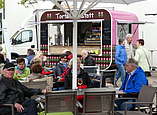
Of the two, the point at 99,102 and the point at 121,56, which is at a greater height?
the point at 121,56

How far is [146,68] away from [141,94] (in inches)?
166

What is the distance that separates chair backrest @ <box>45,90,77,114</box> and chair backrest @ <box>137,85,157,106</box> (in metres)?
1.20

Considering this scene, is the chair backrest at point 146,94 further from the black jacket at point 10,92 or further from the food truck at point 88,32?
the food truck at point 88,32

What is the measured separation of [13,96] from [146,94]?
2.06 meters

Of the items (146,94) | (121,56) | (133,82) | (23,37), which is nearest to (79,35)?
(23,37)

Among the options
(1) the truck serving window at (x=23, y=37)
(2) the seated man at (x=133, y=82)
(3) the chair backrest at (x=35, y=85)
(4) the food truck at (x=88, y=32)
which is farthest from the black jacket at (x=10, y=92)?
Result: (1) the truck serving window at (x=23, y=37)

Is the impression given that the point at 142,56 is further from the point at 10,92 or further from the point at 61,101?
the point at 61,101

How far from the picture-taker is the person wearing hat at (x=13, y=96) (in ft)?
18.4

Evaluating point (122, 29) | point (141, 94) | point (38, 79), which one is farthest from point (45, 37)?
point (141, 94)

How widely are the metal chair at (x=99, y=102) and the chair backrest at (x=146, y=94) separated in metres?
0.72

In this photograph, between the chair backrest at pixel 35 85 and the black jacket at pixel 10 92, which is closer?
the black jacket at pixel 10 92

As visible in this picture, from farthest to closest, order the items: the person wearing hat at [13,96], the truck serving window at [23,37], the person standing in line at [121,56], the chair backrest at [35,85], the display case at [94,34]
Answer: the truck serving window at [23,37], the display case at [94,34], the person standing in line at [121,56], the chair backrest at [35,85], the person wearing hat at [13,96]

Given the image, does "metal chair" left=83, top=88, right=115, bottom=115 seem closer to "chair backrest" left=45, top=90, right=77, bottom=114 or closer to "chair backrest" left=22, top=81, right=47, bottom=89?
"chair backrest" left=45, top=90, right=77, bottom=114

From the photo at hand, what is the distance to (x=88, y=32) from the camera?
14.8 metres
